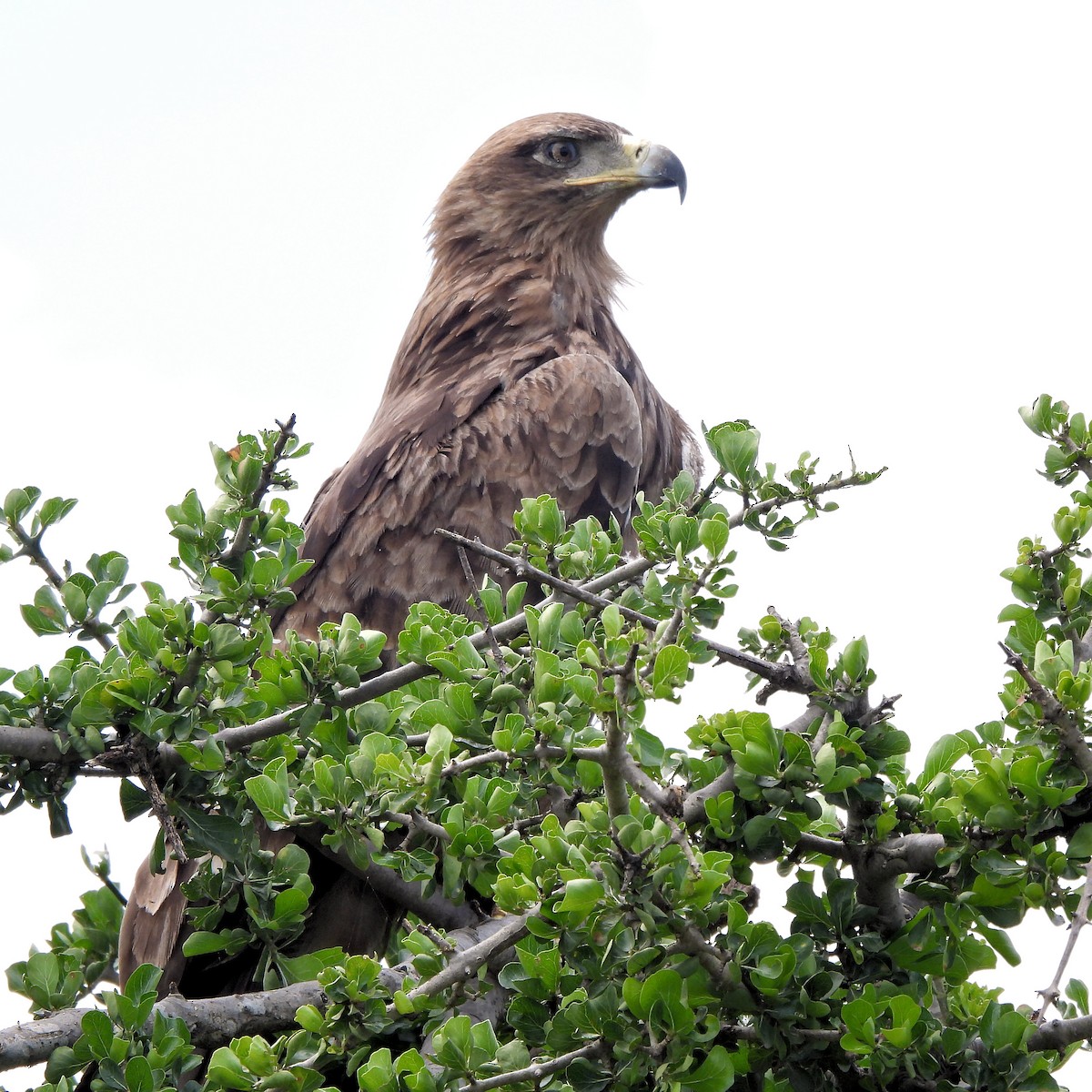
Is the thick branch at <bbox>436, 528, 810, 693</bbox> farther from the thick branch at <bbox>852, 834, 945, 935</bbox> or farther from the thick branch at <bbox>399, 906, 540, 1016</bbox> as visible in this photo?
the thick branch at <bbox>399, 906, 540, 1016</bbox>

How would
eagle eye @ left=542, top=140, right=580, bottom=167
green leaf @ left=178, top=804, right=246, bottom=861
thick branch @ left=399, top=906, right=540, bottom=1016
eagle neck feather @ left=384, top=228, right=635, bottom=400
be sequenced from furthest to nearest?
eagle eye @ left=542, top=140, right=580, bottom=167 < eagle neck feather @ left=384, top=228, right=635, bottom=400 < green leaf @ left=178, top=804, right=246, bottom=861 < thick branch @ left=399, top=906, right=540, bottom=1016

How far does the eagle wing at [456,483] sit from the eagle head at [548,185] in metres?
1.28

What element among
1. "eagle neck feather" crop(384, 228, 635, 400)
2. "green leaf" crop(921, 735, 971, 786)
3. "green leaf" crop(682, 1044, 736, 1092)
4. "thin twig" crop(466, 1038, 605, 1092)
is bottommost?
"green leaf" crop(682, 1044, 736, 1092)

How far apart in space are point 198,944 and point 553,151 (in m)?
4.58

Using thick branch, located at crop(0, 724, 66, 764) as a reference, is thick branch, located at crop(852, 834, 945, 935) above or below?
below

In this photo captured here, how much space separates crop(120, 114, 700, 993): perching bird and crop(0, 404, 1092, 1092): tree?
1.46 meters

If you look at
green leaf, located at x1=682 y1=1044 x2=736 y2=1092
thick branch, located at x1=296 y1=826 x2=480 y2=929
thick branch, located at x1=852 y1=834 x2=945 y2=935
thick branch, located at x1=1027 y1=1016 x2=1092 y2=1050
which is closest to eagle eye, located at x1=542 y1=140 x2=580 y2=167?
thick branch, located at x1=296 y1=826 x2=480 y2=929

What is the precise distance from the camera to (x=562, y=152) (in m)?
6.39

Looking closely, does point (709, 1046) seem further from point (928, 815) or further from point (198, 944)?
point (198, 944)

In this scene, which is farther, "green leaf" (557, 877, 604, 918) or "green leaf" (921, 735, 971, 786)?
"green leaf" (921, 735, 971, 786)

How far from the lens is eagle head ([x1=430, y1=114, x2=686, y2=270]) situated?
6309mm

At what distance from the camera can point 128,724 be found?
8.00 ft

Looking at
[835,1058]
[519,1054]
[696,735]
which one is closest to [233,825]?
[519,1054]

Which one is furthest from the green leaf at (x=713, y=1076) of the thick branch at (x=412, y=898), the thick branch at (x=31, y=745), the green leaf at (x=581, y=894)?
the thick branch at (x=31, y=745)
